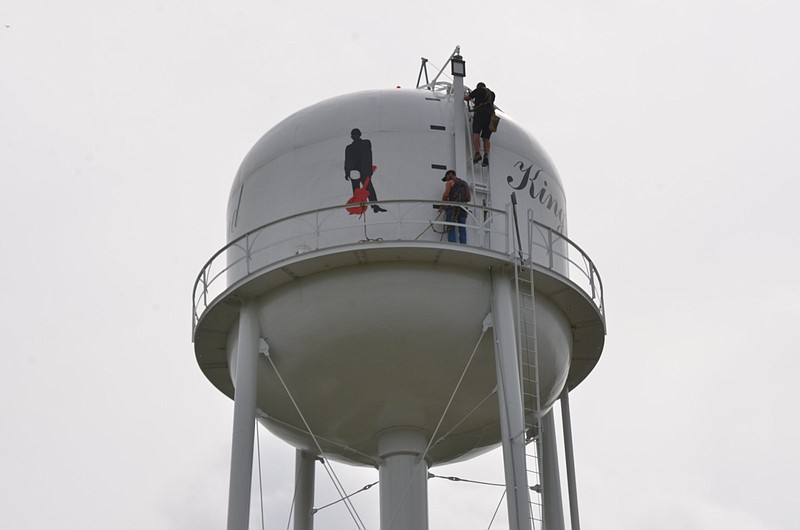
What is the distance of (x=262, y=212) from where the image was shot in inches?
741

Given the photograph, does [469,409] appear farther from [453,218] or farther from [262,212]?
[262,212]

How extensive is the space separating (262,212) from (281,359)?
218 cm

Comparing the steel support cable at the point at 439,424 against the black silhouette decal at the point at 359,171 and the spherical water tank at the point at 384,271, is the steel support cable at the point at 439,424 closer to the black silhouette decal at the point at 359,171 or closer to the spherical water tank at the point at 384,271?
the spherical water tank at the point at 384,271

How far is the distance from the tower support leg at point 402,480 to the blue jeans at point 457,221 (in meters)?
3.24

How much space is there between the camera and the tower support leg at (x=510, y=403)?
16.7 m

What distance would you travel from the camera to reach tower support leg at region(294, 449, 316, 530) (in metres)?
21.0

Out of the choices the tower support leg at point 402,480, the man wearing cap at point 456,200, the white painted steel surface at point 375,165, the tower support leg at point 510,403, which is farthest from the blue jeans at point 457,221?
the tower support leg at point 402,480

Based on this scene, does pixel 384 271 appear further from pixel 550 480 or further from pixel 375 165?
pixel 550 480

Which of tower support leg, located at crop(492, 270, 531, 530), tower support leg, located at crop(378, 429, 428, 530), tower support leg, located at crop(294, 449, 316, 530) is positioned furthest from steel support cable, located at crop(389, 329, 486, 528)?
tower support leg, located at crop(294, 449, 316, 530)

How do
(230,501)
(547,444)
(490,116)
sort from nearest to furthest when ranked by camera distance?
(230,501) → (490,116) → (547,444)

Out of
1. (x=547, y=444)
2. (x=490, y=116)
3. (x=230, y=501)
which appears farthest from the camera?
(x=547, y=444)

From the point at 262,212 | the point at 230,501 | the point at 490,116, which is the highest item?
the point at 490,116

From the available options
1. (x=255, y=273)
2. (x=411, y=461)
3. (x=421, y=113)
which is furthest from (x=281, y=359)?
(x=421, y=113)

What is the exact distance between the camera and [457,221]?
1798 centimetres
